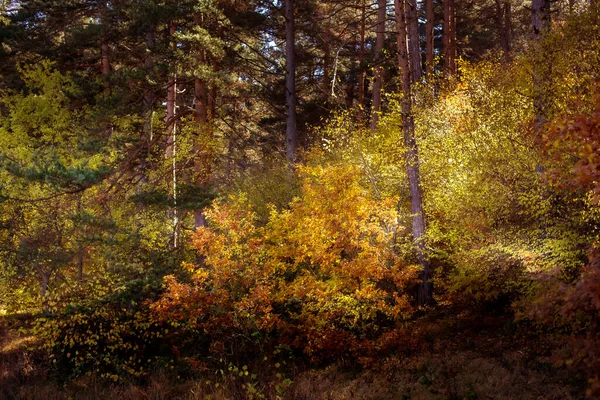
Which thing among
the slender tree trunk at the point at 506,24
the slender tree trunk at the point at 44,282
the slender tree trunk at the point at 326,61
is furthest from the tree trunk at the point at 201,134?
the slender tree trunk at the point at 506,24

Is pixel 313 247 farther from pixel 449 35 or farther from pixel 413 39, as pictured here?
pixel 449 35

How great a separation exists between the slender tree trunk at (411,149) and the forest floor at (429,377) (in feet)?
3.40

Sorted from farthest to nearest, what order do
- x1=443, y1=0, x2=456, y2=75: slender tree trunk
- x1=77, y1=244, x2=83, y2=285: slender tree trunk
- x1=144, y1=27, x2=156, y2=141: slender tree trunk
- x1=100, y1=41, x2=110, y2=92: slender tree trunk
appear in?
x1=443, y1=0, x2=456, y2=75: slender tree trunk, x1=100, y1=41, x2=110, y2=92: slender tree trunk, x1=144, y1=27, x2=156, y2=141: slender tree trunk, x1=77, y1=244, x2=83, y2=285: slender tree trunk

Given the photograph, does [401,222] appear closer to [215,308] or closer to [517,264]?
[517,264]

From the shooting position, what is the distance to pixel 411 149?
12.5m

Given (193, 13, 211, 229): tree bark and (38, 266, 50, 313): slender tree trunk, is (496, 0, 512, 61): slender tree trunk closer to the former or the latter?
(193, 13, 211, 229): tree bark

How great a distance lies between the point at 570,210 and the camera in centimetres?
991

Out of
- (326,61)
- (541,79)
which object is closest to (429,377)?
(541,79)

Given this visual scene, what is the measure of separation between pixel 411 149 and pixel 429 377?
5588mm

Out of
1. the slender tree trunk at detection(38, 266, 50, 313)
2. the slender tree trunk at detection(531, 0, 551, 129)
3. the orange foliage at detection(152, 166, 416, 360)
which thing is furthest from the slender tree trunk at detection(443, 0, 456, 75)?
the slender tree trunk at detection(38, 266, 50, 313)

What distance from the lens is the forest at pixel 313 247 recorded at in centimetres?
1008

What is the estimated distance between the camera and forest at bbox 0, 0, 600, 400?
1008cm

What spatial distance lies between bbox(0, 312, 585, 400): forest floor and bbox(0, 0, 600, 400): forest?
62 millimetres

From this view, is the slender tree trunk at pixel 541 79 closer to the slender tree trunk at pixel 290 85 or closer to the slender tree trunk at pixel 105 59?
the slender tree trunk at pixel 290 85
